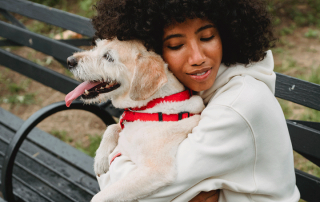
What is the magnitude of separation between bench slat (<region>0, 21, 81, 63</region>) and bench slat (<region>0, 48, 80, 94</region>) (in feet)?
0.62

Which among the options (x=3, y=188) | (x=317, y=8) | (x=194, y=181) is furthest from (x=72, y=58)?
(x=317, y=8)

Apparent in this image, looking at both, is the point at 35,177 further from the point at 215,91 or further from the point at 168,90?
the point at 215,91

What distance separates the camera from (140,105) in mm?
1740

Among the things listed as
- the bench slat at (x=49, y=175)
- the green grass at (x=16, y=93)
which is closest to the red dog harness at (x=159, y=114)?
the bench slat at (x=49, y=175)

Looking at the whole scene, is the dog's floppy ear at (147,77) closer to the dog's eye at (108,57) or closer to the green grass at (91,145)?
the dog's eye at (108,57)

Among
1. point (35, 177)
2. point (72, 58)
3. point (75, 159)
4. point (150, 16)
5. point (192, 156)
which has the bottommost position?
point (35, 177)

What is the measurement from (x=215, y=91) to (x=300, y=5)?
4.79m

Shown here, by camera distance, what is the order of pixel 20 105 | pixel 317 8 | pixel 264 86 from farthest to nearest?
pixel 317 8 → pixel 20 105 → pixel 264 86

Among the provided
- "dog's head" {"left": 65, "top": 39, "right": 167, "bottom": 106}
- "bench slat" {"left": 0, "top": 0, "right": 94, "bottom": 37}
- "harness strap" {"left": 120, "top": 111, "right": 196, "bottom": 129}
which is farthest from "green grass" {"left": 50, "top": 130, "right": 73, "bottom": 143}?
"harness strap" {"left": 120, "top": 111, "right": 196, "bottom": 129}

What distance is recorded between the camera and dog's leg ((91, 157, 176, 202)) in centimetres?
146

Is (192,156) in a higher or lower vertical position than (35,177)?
higher

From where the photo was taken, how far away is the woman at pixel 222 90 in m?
1.41

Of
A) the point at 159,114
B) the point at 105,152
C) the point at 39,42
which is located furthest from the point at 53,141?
the point at 159,114

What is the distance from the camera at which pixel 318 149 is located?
6.46 feet
